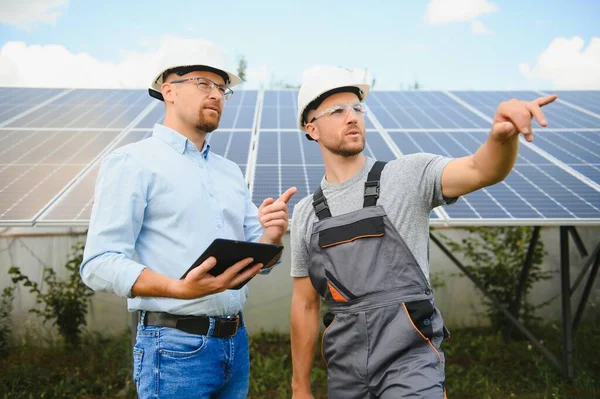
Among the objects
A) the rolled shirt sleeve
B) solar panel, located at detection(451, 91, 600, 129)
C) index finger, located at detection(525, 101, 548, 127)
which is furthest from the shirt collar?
solar panel, located at detection(451, 91, 600, 129)

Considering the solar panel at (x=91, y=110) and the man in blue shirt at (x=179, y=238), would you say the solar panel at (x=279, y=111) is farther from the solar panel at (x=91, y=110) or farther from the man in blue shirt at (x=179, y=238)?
the man in blue shirt at (x=179, y=238)

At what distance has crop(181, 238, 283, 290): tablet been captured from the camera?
180 centimetres

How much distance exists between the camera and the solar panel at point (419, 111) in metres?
6.79

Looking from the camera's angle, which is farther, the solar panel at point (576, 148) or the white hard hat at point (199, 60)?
the solar panel at point (576, 148)

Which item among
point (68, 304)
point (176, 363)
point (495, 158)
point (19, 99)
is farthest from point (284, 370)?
point (19, 99)

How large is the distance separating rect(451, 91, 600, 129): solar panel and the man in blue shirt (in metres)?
5.60

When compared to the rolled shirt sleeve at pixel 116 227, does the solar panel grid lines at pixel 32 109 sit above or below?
above

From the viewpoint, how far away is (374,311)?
2281 mm

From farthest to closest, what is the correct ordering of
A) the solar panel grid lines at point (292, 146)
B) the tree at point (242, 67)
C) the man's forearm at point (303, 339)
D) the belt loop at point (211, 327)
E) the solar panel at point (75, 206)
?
the tree at point (242, 67) < the solar panel grid lines at point (292, 146) < the solar panel at point (75, 206) < the man's forearm at point (303, 339) < the belt loop at point (211, 327)

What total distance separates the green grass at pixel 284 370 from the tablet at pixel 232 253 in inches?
159

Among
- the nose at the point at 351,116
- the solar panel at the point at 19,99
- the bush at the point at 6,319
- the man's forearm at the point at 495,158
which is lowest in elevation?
the bush at the point at 6,319

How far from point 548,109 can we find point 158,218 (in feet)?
23.1

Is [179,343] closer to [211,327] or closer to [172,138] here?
[211,327]

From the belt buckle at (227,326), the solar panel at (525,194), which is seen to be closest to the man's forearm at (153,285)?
the belt buckle at (227,326)
